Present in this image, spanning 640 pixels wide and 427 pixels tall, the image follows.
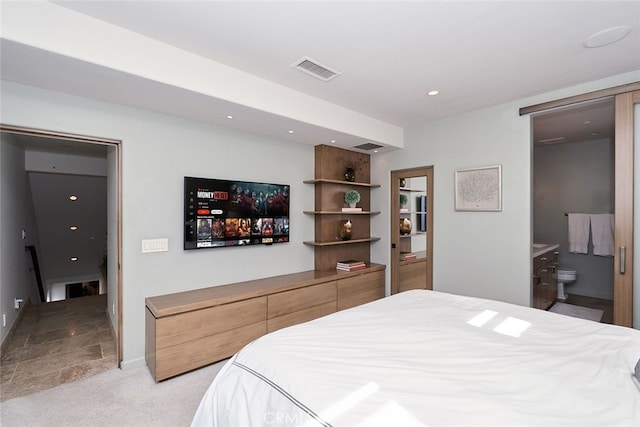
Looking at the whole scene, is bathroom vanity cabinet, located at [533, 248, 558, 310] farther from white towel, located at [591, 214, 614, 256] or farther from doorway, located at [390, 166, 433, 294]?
doorway, located at [390, 166, 433, 294]

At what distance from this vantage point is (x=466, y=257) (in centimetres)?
357

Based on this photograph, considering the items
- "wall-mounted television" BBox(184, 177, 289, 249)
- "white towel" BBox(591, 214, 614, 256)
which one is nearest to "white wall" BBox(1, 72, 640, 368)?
"wall-mounted television" BBox(184, 177, 289, 249)

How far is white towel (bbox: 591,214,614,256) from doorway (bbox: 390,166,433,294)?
9.52ft

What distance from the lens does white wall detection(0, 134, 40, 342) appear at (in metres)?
3.03

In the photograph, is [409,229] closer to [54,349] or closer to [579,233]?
[579,233]

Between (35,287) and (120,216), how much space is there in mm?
4191

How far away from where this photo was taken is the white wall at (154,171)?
2.38 m


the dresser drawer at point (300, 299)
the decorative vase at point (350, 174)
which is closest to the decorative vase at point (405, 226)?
the decorative vase at point (350, 174)

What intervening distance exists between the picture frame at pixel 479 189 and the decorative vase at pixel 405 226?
2.70 feet

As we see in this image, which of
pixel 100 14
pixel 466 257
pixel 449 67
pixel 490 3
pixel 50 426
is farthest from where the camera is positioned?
pixel 466 257

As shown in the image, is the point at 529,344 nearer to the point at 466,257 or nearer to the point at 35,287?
the point at 466,257

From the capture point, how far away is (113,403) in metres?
2.23

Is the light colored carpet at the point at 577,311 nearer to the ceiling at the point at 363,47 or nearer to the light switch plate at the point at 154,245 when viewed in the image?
the ceiling at the point at 363,47

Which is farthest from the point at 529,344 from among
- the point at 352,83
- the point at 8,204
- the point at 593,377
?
the point at 8,204
